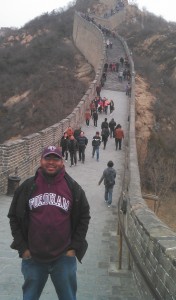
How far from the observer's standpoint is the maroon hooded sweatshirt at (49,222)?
3.87 meters

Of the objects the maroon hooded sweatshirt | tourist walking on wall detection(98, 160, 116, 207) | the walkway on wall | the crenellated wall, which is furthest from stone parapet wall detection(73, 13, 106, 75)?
the maroon hooded sweatshirt

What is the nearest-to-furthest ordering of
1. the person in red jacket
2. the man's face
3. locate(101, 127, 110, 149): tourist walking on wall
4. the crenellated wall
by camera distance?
the man's face < the crenellated wall < the person in red jacket < locate(101, 127, 110, 149): tourist walking on wall

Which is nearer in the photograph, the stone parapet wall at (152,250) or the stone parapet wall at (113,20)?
the stone parapet wall at (152,250)

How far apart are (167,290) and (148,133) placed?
961 inches

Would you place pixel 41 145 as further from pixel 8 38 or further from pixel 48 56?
pixel 8 38

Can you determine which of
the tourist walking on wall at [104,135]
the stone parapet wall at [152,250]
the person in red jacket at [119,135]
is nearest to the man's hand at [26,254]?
the stone parapet wall at [152,250]

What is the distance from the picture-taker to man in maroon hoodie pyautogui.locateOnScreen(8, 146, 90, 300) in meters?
3.88

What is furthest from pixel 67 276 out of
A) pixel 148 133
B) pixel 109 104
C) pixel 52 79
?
pixel 52 79

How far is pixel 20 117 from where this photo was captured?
34.2m

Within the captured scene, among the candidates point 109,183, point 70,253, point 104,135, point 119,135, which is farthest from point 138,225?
point 104,135

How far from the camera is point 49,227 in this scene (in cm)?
385

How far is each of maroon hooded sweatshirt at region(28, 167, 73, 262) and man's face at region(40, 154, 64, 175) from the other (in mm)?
96

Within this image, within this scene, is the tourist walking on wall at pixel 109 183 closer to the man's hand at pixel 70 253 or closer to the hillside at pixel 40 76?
the man's hand at pixel 70 253

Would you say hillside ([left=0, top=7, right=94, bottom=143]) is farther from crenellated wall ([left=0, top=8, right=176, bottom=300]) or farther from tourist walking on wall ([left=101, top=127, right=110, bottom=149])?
tourist walking on wall ([left=101, top=127, right=110, bottom=149])
